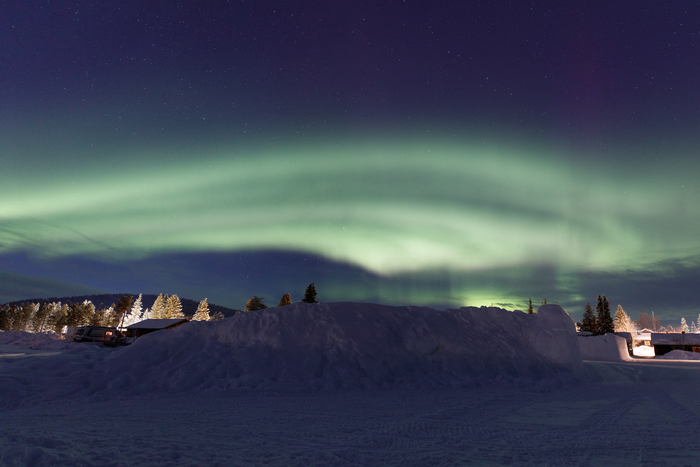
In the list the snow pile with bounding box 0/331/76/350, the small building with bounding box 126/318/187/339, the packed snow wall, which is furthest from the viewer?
the small building with bounding box 126/318/187/339

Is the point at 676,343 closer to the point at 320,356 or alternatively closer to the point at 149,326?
the point at 320,356

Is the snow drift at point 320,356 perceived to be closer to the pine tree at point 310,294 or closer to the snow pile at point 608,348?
the snow pile at point 608,348

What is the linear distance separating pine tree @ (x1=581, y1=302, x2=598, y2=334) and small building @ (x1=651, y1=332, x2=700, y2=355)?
11.0m

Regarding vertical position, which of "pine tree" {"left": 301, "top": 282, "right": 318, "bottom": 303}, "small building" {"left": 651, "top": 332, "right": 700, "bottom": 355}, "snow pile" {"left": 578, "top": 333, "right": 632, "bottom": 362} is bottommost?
"small building" {"left": 651, "top": 332, "right": 700, "bottom": 355}

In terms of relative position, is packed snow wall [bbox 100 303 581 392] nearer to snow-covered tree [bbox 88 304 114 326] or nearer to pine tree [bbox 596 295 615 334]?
pine tree [bbox 596 295 615 334]

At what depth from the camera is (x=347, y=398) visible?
10.5 m

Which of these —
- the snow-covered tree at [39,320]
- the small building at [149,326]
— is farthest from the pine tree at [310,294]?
the snow-covered tree at [39,320]

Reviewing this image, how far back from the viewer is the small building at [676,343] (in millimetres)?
60500

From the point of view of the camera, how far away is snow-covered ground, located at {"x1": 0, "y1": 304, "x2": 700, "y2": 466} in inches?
214

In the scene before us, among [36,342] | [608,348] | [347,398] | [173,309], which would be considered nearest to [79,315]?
[173,309]

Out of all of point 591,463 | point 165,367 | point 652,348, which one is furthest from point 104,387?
point 652,348

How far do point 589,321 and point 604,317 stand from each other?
16.5 feet

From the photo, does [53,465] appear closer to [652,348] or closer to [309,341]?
[309,341]

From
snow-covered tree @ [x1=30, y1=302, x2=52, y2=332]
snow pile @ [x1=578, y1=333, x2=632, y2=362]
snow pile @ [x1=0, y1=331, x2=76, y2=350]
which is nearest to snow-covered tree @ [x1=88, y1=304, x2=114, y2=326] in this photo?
snow-covered tree @ [x1=30, y1=302, x2=52, y2=332]
